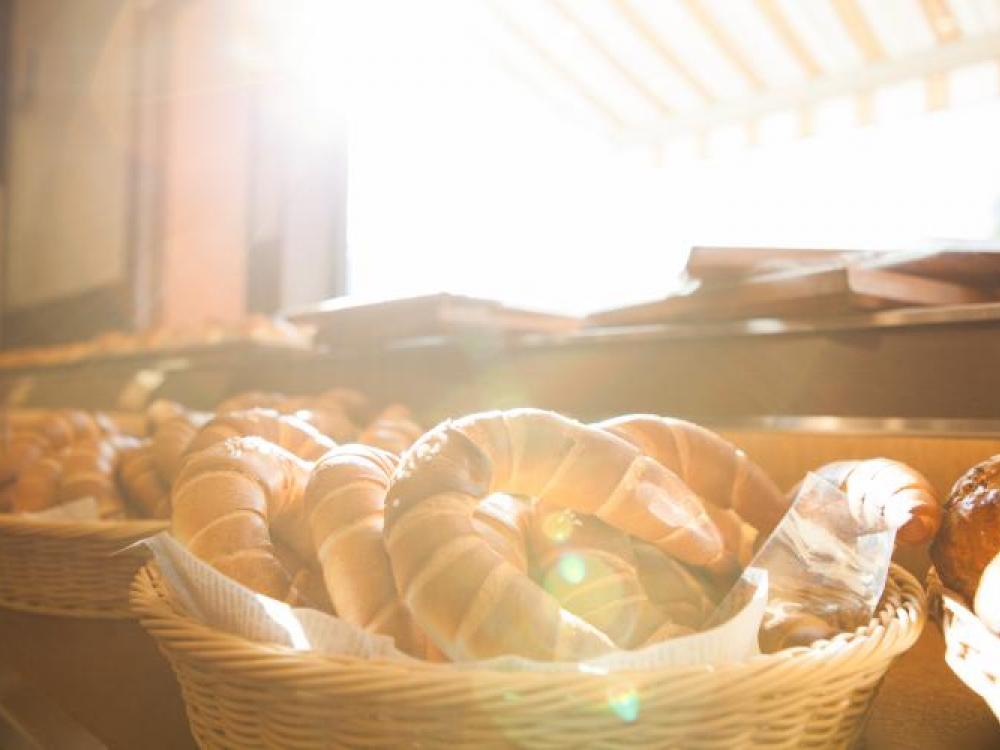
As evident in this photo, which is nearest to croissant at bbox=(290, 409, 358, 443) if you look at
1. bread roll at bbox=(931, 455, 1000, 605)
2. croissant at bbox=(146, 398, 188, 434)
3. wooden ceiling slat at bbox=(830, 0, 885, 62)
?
croissant at bbox=(146, 398, 188, 434)

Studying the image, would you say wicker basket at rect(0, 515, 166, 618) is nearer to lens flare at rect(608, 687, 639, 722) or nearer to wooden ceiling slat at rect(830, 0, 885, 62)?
lens flare at rect(608, 687, 639, 722)

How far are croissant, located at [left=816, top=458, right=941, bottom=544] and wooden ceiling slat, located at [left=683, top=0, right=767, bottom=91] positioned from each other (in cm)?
290

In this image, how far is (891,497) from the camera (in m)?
0.98

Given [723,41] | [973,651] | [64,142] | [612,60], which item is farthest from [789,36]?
[64,142]

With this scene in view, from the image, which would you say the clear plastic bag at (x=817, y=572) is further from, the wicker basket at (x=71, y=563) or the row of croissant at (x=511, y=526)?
the wicker basket at (x=71, y=563)

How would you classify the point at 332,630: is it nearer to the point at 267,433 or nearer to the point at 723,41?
the point at 267,433

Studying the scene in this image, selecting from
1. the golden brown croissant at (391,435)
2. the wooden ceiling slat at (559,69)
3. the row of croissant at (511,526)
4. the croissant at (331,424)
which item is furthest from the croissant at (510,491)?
the wooden ceiling slat at (559,69)

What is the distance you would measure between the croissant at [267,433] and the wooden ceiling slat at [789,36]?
2995 mm

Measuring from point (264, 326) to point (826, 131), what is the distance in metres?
2.61

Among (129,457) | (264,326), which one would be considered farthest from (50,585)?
(264,326)

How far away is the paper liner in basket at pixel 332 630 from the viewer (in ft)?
2.11

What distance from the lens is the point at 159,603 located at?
784mm

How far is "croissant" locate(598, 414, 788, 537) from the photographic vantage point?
3.43 ft

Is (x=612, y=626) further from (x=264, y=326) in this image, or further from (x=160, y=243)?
(x=160, y=243)
